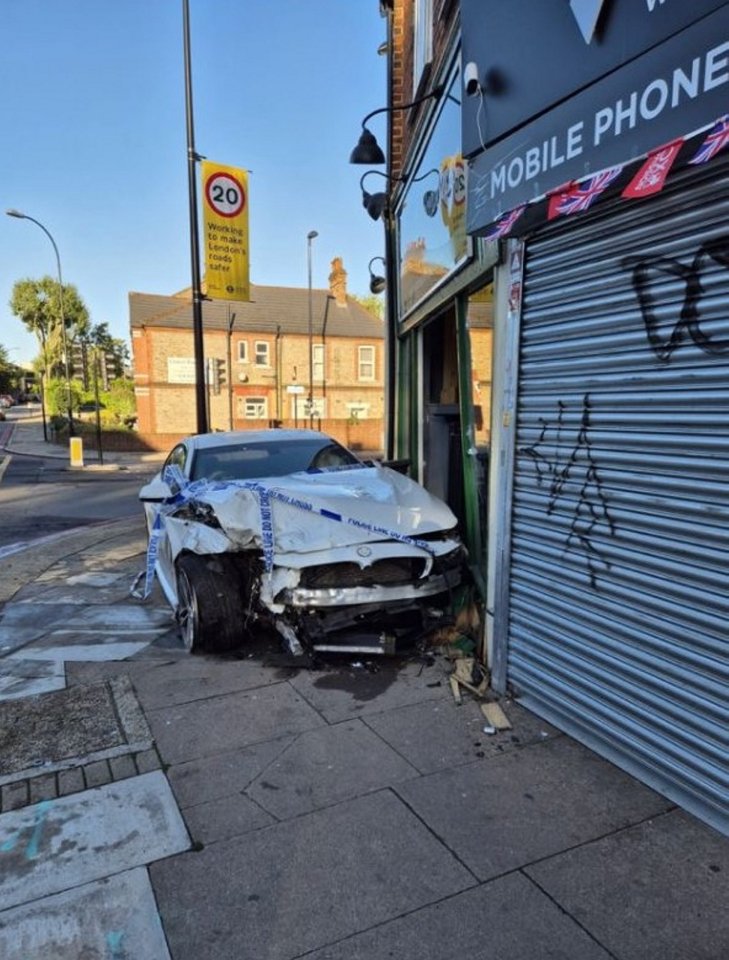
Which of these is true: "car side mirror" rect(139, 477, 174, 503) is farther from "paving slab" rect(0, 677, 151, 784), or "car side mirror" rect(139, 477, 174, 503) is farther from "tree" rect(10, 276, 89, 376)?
"tree" rect(10, 276, 89, 376)

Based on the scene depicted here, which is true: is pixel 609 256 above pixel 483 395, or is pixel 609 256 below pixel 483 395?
above

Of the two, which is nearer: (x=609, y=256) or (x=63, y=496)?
(x=609, y=256)

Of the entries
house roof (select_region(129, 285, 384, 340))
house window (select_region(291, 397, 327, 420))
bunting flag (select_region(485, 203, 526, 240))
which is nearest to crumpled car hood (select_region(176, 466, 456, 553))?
bunting flag (select_region(485, 203, 526, 240))

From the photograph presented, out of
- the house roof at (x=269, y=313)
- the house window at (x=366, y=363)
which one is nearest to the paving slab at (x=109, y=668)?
the house roof at (x=269, y=313)

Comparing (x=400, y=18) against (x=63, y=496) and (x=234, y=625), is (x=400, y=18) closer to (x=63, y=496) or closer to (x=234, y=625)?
(x=234, y=625)

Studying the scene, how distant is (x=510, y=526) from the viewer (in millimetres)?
3859

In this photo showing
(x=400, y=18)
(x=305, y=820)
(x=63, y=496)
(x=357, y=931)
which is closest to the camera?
(x=357, y=931)

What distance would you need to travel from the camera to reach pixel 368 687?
4.09 m

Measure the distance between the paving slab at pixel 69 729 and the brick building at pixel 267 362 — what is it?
30855 mm

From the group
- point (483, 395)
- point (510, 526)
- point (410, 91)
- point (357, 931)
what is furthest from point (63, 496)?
point (357, 931)

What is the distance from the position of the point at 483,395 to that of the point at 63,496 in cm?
1336

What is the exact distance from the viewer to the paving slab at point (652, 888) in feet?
6.88

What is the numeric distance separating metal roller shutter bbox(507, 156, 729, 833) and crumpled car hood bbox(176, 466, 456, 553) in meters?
0.91

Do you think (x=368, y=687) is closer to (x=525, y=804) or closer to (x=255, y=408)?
(x=525, y=804)
